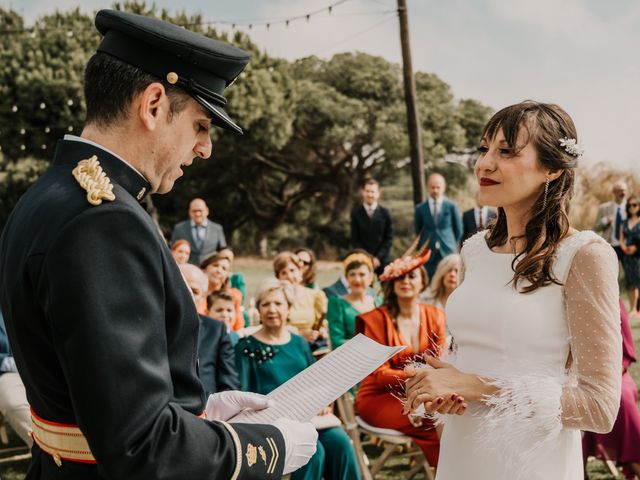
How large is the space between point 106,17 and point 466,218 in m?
8.10

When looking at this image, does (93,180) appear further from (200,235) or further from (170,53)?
(200,235)

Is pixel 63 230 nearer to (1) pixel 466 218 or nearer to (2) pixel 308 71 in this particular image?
(1) pixel 466 218

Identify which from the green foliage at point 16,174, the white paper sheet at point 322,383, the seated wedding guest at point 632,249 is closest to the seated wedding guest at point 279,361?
the white paper sheet at point 322,383

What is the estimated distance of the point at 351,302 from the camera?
5957 mm

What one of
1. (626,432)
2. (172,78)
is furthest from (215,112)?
(626,432)

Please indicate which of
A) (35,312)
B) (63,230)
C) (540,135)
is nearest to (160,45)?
(63,230)

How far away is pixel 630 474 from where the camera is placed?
4.26 metres

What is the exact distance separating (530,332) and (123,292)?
136 cm

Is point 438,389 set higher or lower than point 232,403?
lower

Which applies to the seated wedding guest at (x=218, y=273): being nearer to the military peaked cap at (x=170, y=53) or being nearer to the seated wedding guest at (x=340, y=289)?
the seated wedding guest at (x=340, y=289)

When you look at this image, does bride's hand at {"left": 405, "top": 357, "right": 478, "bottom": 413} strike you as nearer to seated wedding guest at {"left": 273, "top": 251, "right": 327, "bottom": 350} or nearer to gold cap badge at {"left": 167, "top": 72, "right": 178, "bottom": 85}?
gold cap badge at {"left": 167, "top": 72, "right": 178, "bottom": 85}

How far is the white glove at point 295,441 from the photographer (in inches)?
53.6

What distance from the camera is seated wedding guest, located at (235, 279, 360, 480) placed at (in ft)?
13.8

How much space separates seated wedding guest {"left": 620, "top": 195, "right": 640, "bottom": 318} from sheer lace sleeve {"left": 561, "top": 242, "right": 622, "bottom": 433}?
31.6 ft
